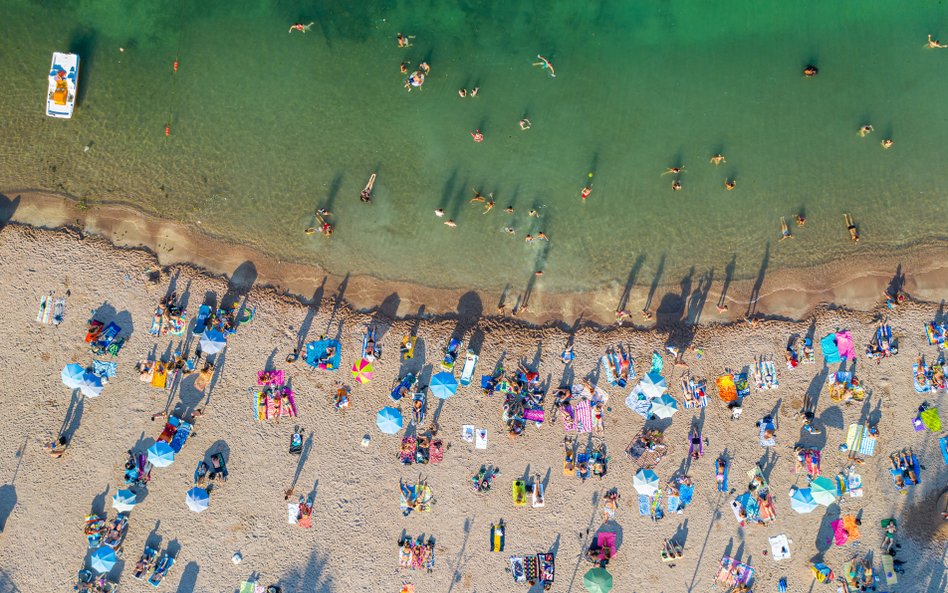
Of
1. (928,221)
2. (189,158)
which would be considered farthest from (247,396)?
(928,221)

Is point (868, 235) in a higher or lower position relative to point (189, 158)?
higher

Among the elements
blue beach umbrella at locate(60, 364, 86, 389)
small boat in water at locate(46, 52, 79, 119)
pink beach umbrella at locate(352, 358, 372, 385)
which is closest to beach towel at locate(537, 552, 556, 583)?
pink beach umbrella at locate(352, 358, 372, 385)

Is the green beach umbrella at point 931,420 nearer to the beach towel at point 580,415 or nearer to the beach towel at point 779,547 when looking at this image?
the beach towel at point 779,547

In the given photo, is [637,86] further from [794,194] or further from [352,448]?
[352,448]

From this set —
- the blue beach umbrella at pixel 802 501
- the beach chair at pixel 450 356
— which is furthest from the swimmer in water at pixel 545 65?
the blue beach umbrella at pixel 802 501

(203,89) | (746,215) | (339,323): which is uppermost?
(746,215)

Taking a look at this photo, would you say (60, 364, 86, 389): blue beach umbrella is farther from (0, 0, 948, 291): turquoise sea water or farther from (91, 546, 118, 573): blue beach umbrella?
(0, 0, 948, 291): turquoise sea water
